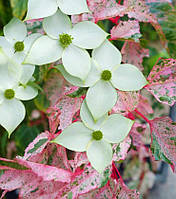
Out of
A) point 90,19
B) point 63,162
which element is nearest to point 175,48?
point 90,19

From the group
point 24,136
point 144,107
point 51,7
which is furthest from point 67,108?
point 24,136

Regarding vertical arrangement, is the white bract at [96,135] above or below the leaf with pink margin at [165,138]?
above

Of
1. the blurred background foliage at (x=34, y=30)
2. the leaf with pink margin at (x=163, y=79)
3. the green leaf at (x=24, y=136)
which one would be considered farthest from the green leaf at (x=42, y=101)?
the leaf with pink margin at (x=163, y=79)

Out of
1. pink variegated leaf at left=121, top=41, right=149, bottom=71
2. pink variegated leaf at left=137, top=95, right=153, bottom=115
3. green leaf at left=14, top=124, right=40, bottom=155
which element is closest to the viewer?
pink variegated leaf at left=121, top=41, right=149, bottom=71

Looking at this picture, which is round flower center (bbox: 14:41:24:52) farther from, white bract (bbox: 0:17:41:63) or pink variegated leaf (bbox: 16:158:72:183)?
pink variegated leaf (bbox: 16:158:72:183)

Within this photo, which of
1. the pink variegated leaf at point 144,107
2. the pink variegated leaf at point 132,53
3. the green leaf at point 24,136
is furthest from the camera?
the green leaf at point 24,136

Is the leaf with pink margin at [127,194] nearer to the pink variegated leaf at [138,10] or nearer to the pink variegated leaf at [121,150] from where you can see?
the pink variegated leaf at [121,150]

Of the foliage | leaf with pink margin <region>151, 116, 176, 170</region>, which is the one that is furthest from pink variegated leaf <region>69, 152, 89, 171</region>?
leaf with pink margin <region>151, 116, 176, 170</region>
